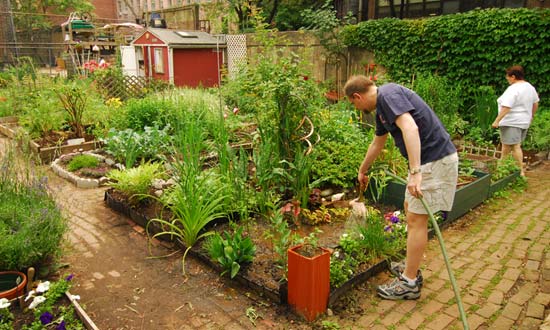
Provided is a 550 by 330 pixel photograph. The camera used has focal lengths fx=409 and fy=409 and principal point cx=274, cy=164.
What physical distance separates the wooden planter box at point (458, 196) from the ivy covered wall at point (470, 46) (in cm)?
444

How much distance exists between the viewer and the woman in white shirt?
218 inches

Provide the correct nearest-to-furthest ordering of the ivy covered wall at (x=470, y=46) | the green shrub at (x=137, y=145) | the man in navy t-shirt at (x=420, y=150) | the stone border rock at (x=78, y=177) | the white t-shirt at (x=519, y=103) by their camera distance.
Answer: the man in navy t-shirt at (x=420, y=150) < the white t-shirt at (x=519, y=103) < the stone border rock at (x=78, y=177) < the green shrub at (x=137, y=145) < the ivy covered wall at (x=470, y=46)

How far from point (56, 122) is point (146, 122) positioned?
186 centimetres

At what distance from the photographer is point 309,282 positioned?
107 inches

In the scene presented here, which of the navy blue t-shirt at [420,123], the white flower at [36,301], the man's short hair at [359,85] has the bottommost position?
the white flower at [36,301]

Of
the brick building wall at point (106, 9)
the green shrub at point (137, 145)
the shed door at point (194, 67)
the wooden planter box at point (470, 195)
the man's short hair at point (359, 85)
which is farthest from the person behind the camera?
the brick building wall at point (106, 9)

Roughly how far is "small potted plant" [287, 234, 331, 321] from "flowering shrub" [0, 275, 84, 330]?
4.59ft

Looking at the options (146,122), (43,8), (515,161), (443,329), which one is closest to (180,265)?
(443,329)

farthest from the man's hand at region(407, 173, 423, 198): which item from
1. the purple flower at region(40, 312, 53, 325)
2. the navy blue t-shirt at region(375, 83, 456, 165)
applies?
the purple flower at region(40, 312, 53, 325)

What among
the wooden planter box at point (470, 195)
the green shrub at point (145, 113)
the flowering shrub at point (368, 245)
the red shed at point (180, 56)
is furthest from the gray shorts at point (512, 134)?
the red shed at point (180, 56)

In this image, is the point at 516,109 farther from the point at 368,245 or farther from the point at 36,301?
the point at 36,301

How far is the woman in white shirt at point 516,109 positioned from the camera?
218 inches

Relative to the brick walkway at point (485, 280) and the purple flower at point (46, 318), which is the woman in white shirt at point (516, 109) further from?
the purple flower at point (46, 318)

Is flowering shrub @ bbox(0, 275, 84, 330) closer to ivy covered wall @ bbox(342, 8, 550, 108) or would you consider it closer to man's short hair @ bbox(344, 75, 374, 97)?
man's short hair @ bbox(344, 75, 374, 97)
